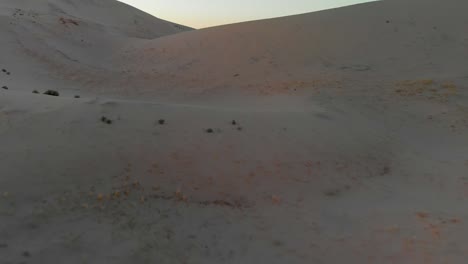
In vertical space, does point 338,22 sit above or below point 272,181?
above

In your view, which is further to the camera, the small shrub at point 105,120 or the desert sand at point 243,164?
the small shrub at point 105,120

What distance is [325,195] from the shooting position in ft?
24.7

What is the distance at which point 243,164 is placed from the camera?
7.84m

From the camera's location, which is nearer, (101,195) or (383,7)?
(101,195)

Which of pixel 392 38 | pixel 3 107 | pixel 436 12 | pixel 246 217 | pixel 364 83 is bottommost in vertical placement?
pixel 246 217

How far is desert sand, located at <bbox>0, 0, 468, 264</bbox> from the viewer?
579 cm

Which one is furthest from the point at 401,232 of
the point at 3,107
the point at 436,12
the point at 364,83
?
the point at 436,12

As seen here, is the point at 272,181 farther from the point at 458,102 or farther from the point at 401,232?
the point at 458,102

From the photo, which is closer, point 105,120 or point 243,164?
point 243,164

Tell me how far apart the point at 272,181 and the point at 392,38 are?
43.6 feet

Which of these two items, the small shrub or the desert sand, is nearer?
the desert sand

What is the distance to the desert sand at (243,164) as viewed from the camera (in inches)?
228

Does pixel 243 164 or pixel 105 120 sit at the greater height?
pixel 105 120

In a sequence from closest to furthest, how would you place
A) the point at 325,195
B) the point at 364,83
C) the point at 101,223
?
the point at 101,223 → the point at 325,195 → the point at 364,83
